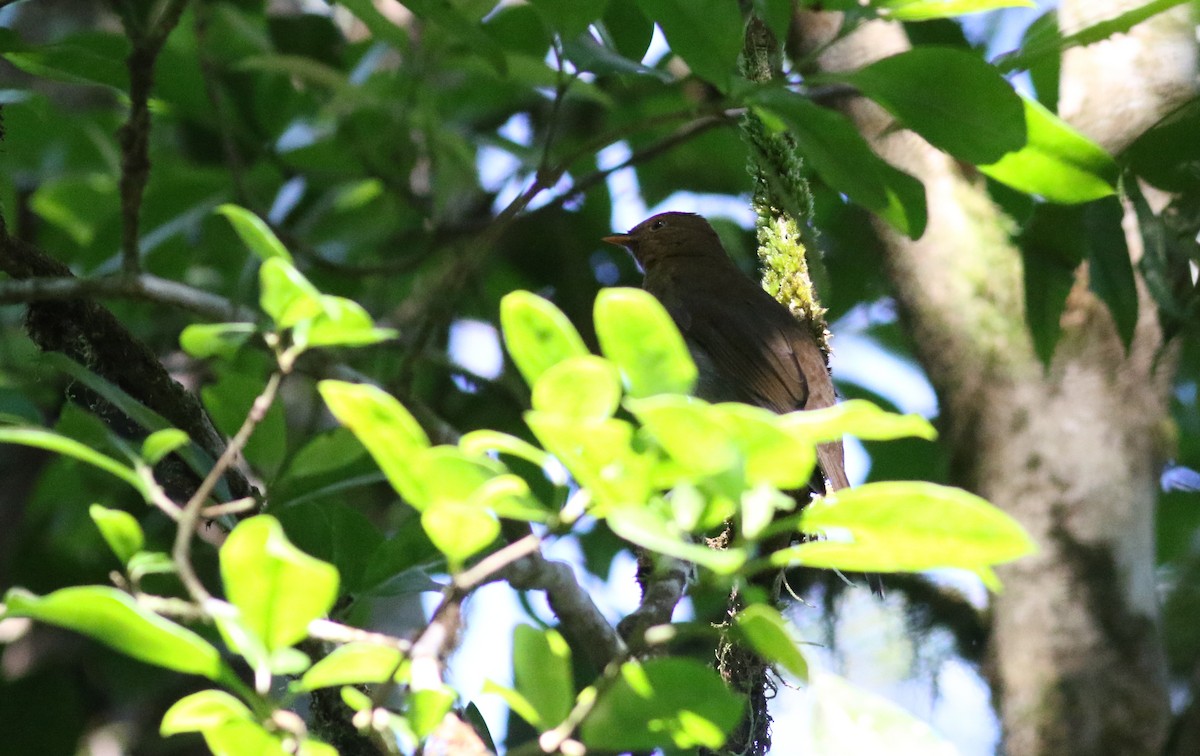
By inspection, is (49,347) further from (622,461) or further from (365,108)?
(365,108)

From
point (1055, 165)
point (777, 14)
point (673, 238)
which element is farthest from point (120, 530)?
point (673, 238)

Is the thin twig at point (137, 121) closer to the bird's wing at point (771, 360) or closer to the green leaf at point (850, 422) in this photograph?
the bird's wing at point (771, 360)

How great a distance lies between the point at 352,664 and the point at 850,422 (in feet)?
1.94

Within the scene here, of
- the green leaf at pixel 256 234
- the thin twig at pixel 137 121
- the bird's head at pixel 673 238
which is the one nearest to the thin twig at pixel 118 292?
the thin twig at pixel 137 121

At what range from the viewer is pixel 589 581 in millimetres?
4906

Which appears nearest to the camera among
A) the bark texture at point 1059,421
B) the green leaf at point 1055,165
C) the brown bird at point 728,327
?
the green leaf at point 1055,165

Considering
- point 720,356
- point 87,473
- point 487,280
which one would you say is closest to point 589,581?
point 720,356

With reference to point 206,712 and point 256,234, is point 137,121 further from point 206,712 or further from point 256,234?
point 206,712

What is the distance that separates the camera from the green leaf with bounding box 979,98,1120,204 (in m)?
2.42

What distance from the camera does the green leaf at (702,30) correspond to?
7.55 feet

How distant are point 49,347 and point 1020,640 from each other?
2765 mm

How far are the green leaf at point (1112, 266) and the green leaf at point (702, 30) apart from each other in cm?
121

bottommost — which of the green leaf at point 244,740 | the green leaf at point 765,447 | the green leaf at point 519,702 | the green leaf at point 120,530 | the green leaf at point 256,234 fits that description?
the green leaf at point 244,740

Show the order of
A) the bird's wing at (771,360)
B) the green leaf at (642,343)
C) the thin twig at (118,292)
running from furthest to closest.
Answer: the bird's wing at (771,360) → the thin twig at (118,292) → the green leaf at (642,343)
